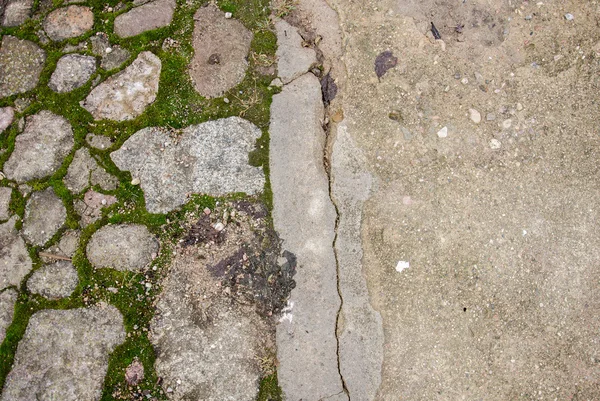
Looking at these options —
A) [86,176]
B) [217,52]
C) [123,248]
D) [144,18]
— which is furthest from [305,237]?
[144,18]

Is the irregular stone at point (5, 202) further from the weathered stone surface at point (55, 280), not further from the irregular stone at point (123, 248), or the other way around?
the irregular stone at point (123, 248)

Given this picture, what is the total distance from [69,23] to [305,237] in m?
2.35

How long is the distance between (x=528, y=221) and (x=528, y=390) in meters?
1.13

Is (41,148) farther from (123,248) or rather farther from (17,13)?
(17,13)

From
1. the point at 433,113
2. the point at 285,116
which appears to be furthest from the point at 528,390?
the point at 285,116

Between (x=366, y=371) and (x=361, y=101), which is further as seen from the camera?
(x=361, y=101)

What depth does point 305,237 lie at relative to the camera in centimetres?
301

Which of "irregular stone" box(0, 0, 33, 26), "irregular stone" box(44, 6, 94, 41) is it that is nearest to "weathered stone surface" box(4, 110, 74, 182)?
"irregular stone" box(44, 6, 94, 41)

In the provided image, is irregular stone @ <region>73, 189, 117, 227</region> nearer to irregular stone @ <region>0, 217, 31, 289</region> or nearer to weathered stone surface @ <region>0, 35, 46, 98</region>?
irregular stone @ <region>0, 217, 31, 289</region>

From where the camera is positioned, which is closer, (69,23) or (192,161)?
(192,161)

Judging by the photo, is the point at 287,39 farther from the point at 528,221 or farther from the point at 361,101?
the point at 528,221

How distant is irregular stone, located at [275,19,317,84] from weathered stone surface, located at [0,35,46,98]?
1.74 m

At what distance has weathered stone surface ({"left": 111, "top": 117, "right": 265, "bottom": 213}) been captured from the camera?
10.0 ft

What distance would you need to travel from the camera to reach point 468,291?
2992mm
